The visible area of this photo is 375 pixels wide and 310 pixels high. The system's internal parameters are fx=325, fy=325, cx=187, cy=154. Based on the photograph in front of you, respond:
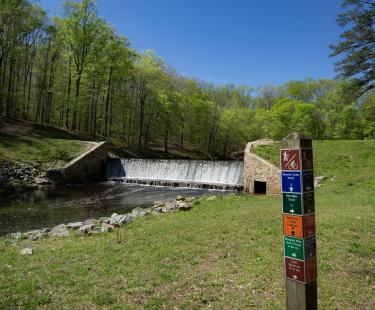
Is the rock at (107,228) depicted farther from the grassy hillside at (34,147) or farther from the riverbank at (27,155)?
the grassy hillside at (34,147)

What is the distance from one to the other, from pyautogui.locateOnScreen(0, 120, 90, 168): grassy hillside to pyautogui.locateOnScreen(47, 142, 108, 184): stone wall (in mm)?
722

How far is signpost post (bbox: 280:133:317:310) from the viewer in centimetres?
330

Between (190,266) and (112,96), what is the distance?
36.9 m

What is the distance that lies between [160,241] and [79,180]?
65.5 feet

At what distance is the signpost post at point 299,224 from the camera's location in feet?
10.8

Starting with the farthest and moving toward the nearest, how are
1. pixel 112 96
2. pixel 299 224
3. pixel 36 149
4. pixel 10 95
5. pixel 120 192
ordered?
pixel 112 96, pixel 10 95, pixel 36 149, pixel 120 192, pixel 299 224

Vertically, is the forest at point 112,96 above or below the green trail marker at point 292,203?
above

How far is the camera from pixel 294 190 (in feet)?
11.0

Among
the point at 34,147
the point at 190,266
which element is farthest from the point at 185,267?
the point at 34,147

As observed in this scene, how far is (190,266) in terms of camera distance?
5.98 m

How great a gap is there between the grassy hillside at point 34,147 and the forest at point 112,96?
4.32m

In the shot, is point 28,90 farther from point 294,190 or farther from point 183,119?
point 294,190

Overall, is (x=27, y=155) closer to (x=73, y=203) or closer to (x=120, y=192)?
(x=120, y=192)

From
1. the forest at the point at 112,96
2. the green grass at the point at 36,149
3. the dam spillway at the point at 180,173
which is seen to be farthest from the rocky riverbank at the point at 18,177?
the forest at the point at 112,96
